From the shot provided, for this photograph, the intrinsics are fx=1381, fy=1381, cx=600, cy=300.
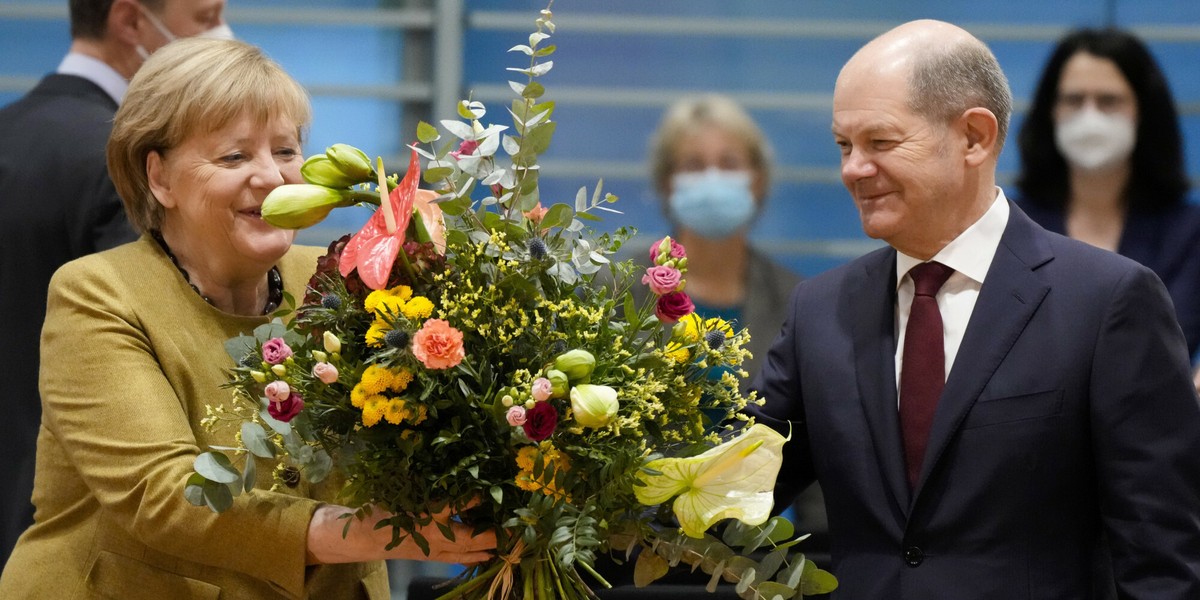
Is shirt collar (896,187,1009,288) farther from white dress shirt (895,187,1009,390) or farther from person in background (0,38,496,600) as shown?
person in background (0,38,496,600)

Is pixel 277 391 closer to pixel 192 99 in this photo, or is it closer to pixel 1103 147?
pixel 192 99

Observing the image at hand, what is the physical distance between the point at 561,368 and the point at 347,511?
41 centimetres

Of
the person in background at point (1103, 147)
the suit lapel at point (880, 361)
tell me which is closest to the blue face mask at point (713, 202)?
the person in background at point (1103, 147)

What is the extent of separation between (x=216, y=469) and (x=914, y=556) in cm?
98

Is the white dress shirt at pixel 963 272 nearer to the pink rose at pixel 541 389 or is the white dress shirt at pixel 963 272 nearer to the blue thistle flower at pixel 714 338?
the blue thistle flower at pixel 714 338

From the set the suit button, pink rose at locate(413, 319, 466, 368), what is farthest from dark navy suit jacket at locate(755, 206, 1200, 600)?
pink rose at locate(413, 319, 466, 368)

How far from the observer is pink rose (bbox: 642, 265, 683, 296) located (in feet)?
5.78

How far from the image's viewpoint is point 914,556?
198 centimetres

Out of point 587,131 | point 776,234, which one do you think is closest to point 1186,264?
point 776,234

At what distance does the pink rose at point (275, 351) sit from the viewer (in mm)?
1710

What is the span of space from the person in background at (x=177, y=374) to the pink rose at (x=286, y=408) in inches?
8.7

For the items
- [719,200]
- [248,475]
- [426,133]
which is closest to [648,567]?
[248,475]

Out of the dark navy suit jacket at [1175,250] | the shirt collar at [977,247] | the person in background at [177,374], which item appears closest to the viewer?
the person in background at [177,374]

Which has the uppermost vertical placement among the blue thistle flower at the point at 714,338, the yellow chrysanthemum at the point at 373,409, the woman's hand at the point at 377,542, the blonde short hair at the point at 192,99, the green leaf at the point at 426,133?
the green leaf at the point at 426,133
